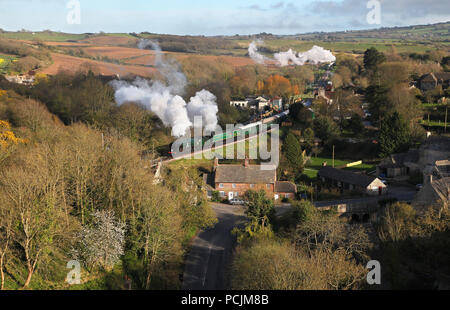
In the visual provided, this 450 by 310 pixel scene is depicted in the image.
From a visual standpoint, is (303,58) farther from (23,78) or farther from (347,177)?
(347,177)

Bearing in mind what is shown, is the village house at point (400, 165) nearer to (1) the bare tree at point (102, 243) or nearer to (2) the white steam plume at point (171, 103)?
(2) the white steam plume at point (171, 103)

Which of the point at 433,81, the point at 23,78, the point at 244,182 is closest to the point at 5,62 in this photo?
the point at 23,78

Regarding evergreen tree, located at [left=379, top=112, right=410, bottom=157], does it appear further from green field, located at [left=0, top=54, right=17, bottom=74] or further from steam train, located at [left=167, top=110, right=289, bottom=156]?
green field, located at [left=0, top=54, right=17, bottom=74]

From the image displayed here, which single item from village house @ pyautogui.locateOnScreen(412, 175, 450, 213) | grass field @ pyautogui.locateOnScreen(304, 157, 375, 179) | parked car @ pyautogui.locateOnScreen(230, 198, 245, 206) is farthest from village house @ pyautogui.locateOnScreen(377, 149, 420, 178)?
parked car @ pyautogui.locateOnScreen(230, 198, 245, 206)

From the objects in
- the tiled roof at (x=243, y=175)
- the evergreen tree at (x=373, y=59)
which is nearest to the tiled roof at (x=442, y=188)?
the tiled roof at (x=243, y=175)
